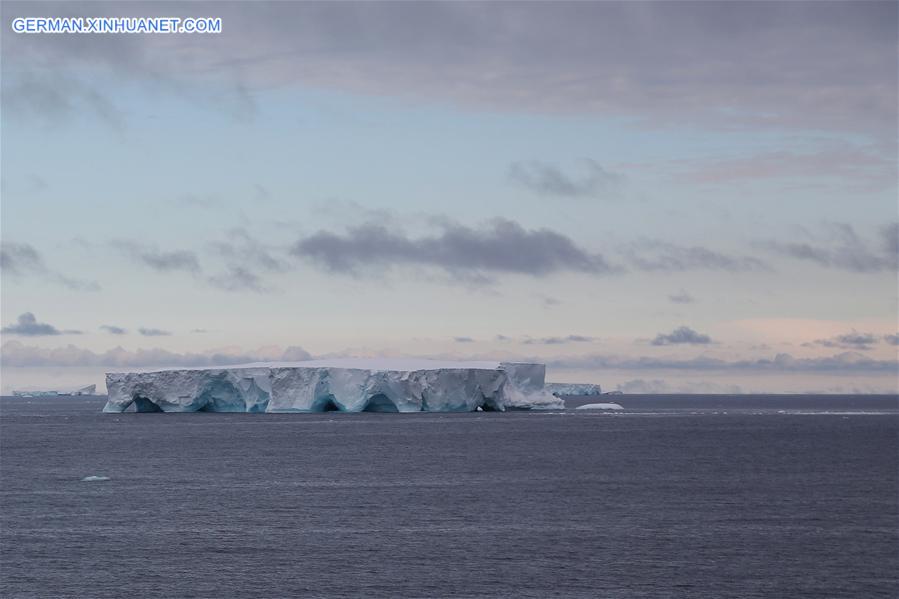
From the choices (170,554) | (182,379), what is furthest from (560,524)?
(182,379)

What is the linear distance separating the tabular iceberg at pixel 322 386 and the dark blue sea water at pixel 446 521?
13.1 metres

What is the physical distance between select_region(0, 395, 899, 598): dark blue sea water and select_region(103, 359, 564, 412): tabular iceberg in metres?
13.1

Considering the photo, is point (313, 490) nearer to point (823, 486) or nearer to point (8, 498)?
point (8, 498)

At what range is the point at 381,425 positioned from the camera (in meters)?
82.4

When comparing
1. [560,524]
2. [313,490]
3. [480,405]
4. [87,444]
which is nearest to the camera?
[560,524]

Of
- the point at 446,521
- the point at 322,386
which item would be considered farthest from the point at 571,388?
the point at 446,521

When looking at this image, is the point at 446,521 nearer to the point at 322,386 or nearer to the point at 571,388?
the point at 322,386

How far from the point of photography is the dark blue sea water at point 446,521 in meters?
22.9

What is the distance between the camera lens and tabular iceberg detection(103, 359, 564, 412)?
73.0m

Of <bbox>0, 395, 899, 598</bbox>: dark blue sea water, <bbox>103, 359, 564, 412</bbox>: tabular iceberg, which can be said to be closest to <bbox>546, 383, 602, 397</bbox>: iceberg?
<bbox>103, 359, 564, 412</bbox>: tabular iceberg

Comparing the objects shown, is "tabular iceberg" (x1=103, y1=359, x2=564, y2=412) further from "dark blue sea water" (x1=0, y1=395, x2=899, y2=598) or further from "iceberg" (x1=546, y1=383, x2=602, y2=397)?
"iceberg" (x1=546, y1=383, x2=602, y2=397)

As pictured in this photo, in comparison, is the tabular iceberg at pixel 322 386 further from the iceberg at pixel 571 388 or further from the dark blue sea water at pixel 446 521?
the iceberg at pixel 571 388

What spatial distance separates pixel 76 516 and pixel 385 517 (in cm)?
871

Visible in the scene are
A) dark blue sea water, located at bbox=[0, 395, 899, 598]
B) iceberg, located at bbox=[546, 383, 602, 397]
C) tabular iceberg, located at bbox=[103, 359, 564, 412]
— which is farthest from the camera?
iceberg, located at bbox=[546, 383, 602, 397]
